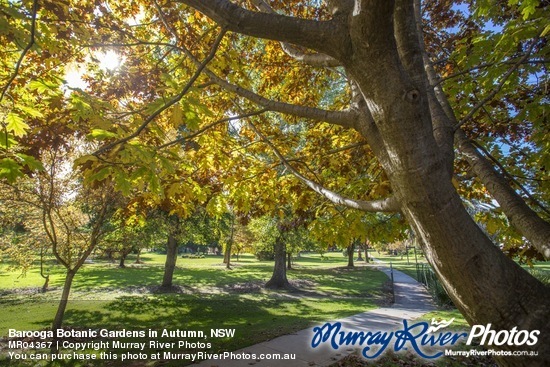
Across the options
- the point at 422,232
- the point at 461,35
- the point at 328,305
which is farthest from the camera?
the point at 328,305

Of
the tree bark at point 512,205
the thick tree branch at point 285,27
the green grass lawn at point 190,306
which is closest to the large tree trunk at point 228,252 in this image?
the green grass lawn at point 190,306

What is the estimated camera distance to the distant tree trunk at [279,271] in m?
18.5

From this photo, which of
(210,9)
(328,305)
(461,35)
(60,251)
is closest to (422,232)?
(210,9)

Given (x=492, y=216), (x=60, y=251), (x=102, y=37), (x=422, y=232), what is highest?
(x=102, y=37)

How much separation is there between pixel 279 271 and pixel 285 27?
18306mm

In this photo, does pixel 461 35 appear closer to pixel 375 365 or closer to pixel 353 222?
pixel 353 222

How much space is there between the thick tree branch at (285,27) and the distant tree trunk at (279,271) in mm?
16858

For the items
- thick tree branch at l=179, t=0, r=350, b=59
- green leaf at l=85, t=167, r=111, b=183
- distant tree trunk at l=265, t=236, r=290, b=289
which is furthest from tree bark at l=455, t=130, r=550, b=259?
distant tree trunk at l=265, t=236, r=290, b=289

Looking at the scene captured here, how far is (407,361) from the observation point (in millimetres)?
6023

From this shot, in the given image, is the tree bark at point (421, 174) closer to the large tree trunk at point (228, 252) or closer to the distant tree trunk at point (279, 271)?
the distant tree trunk at point (279, 271)

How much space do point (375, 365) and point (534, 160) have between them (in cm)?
485

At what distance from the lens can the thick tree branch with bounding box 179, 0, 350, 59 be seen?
68.6 inches

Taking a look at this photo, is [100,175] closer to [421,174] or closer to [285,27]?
[285,27]

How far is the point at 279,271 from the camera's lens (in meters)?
18.8
